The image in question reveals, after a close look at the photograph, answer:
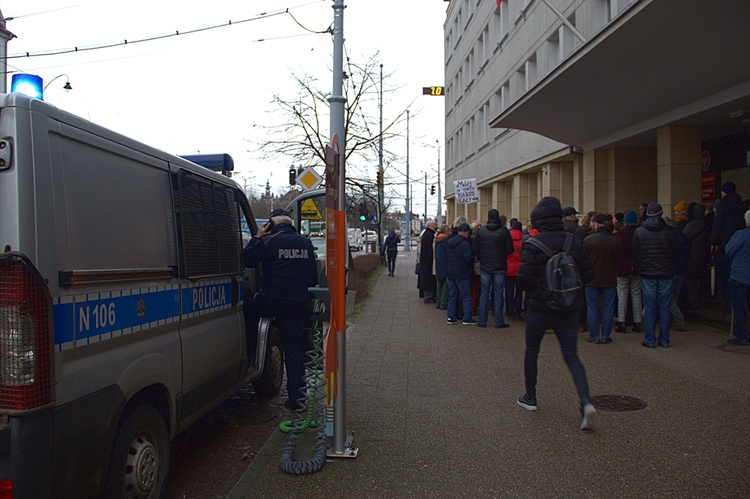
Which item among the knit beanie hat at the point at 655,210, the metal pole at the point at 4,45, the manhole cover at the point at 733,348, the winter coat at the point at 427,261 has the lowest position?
the manhole cover at the point at 733,348

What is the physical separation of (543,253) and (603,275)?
3.67 m

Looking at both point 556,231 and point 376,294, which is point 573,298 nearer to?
point 556,231

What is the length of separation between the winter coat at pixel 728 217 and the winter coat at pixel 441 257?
474 centimetres

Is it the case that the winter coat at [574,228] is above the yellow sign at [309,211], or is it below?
below

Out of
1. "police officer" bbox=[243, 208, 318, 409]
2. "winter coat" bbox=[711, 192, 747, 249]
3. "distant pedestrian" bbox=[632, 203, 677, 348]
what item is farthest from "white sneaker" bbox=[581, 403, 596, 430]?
"winter coat" bbox=[711, 192, 747, 249]

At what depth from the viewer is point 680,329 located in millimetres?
9445

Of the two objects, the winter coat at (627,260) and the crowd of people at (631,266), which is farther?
the winter coat at (627,260)

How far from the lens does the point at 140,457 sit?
11.6 ft

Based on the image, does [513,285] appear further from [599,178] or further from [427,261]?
[599,178]

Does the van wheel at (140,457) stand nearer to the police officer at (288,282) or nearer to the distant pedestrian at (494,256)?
the police officer at (288,282)

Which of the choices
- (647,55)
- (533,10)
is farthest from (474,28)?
(647,55)

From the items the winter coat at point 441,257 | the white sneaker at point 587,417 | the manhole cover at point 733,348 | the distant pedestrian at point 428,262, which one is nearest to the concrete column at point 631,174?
the distant pedestrian at point 428,262

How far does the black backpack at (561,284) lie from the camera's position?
5.27m

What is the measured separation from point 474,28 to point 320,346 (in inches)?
1254
